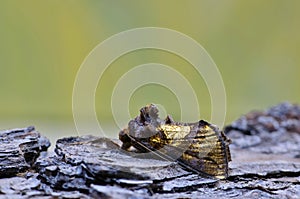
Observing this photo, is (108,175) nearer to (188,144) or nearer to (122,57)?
(188,144)

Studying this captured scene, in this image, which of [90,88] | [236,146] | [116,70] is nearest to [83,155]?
[90,88]

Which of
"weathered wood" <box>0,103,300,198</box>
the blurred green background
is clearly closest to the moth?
"weathered wood" <box>0,103,300,198</box>

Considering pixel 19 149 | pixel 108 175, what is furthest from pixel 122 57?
pixel 108 175

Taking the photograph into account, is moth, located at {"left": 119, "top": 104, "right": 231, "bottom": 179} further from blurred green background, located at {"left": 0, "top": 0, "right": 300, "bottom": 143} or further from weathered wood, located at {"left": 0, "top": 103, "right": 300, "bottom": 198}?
blurred green background, located at {"left": 0, "top": 0, "right": 300, "bottom": 143}

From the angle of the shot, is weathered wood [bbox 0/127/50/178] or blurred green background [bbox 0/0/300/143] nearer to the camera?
weathered wood [bbox 0/127/50/178]

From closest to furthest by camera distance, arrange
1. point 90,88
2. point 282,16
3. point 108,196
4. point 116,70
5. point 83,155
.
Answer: point 108,196
point 83,155
point 90,88
point 116,70
point 282,16

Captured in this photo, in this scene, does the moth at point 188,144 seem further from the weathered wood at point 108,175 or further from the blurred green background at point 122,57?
the blurred green background at point 122,57

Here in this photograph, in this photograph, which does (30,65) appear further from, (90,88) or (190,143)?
(190,143)
